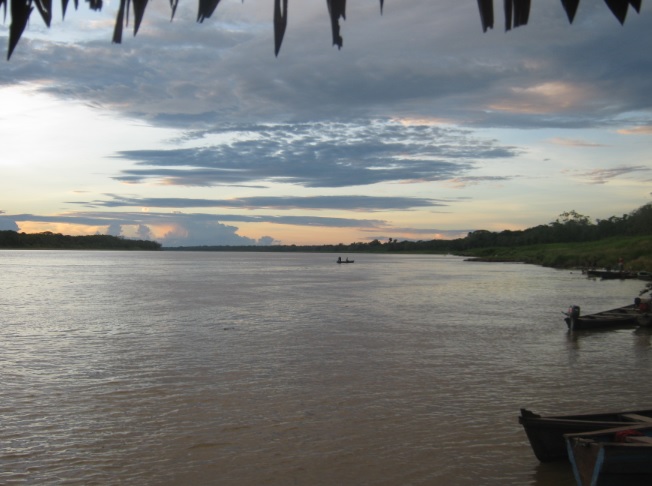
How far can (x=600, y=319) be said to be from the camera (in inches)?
955

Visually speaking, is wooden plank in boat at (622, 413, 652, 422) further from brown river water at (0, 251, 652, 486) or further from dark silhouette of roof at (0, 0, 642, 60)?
dark silhouette of roof at (0, 0, 642, 60)

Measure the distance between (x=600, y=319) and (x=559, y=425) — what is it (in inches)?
678

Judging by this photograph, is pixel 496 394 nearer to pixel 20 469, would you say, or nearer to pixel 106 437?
pixel 106 437

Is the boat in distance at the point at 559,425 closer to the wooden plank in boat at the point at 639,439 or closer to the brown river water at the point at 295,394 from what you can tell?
the brown river water at the point at 295,394

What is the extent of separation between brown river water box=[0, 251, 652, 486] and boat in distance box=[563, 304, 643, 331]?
0.47 m

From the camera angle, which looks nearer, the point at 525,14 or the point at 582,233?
the point at 525,14

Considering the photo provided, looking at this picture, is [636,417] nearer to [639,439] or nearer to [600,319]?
[639,439]

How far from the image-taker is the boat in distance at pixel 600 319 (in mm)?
23469

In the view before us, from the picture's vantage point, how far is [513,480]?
29.9ft

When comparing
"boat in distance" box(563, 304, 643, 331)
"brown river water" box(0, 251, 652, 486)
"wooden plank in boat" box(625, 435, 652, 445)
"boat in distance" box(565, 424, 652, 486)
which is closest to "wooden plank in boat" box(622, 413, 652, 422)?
"wooden plank in boat" box(625, 435, 652, 445)

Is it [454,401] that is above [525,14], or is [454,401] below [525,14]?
below

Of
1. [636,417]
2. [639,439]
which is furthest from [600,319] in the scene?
[639,439]

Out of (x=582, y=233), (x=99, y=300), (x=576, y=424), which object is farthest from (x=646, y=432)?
(x=582, y=233)

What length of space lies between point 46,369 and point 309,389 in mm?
7530
